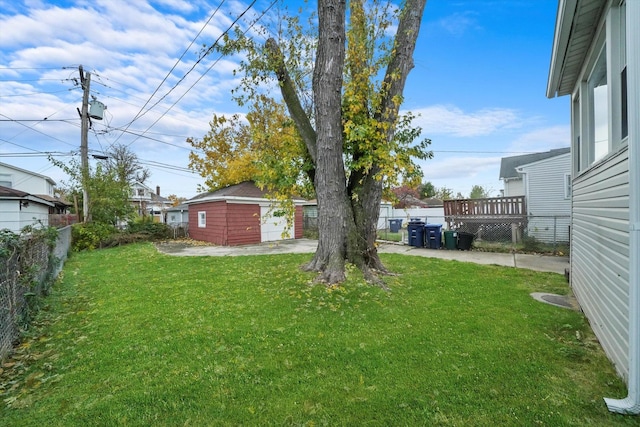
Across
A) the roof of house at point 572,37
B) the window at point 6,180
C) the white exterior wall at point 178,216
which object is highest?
the window at point 6,180

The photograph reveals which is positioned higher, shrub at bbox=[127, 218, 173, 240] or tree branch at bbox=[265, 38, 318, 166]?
tree branch at bbox=[265, 38, 318, 166]

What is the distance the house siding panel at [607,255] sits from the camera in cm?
246

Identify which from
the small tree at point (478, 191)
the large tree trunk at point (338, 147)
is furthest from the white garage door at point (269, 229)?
the small tree at point (478, 191)

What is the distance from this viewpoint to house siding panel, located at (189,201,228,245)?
14005mm

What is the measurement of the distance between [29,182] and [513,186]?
3743 cm

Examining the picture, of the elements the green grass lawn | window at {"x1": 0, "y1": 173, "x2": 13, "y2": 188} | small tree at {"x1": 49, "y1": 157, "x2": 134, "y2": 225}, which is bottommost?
the green grass lawn

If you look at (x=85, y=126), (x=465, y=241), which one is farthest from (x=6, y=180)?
(x=465, y=241)

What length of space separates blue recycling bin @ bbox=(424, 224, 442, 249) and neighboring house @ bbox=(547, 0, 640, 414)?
5.80 metres

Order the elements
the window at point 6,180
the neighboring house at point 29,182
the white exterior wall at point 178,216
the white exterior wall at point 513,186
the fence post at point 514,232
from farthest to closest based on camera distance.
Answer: the white exterior wall at point 178,216
the neighboring house at point 29,182
the window at point 6,180
the white exterior wall at point 513,186
the fence post at point 514,232

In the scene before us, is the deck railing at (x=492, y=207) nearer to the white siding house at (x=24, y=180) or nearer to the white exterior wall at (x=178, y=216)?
the white exterior wall at (x=178, y=216)

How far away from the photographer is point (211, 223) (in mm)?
15125

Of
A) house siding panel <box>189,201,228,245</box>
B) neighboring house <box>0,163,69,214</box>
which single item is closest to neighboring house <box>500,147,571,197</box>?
house siding panel <box>189,201,228,245</box>

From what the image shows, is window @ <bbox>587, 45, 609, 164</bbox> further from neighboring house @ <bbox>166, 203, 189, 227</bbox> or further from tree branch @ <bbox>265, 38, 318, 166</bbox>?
neighboring house @ <bbox>166, 203, 189, 227</bbox>

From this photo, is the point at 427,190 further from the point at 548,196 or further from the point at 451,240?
the point at 451,240
